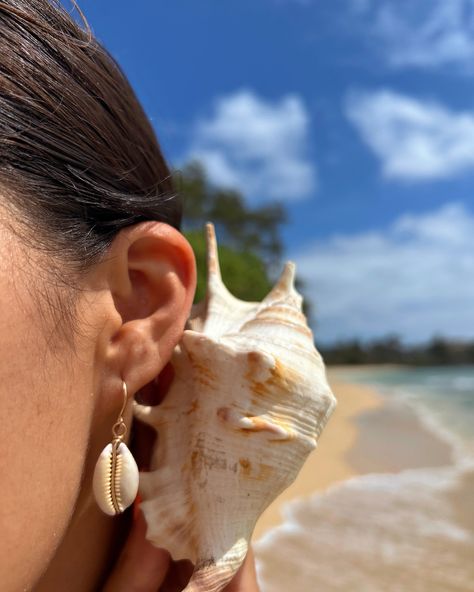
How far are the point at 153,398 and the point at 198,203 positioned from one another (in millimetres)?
22863

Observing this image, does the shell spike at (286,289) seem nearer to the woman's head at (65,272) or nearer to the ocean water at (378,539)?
the woman's head at (65,272)

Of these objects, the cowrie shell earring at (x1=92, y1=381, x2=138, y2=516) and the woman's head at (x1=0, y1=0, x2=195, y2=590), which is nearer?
the woman's head at (x1=0, y1=0, x2=195, y2=590)

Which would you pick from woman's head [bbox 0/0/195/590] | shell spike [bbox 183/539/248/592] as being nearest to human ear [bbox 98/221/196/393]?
woman's head [bbox 0/0/195/590]

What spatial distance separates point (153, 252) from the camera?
3.12 feet

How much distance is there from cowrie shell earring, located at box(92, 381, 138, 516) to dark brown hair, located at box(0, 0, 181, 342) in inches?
10.5

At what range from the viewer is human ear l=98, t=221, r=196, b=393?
901 millimetres

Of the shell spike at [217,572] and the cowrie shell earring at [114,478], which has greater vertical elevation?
the cowrie shell earring at [114,478]

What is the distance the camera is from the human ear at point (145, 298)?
2.96 feet

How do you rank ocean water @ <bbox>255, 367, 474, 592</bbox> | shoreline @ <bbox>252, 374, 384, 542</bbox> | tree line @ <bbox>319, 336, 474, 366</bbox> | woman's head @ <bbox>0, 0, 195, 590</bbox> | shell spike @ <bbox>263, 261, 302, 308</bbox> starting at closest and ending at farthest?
woman's head @ <bbox>0, 0, 195, 590</bbox> → shell spike @ <bbox>263, 261, 302, 308</bbox> → ocean water @ <bbox>255, 367, 474, 592</bbox> → shoreline @ <bbox>252, 374, 384, 542</bbox> → tree line @ <bbox>319, 336, 474, 366</bbox>

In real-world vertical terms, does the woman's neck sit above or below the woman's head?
below

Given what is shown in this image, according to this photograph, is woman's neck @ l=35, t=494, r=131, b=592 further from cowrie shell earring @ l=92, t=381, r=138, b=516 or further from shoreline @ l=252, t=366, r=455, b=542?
shoreline @ l=252, t=366, r=455, b=542

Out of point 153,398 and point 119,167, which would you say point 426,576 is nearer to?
point 153,398

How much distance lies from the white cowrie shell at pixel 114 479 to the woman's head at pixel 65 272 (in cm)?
3

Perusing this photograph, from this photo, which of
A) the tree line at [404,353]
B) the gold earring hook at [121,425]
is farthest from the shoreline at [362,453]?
the tree line at [404,353]
